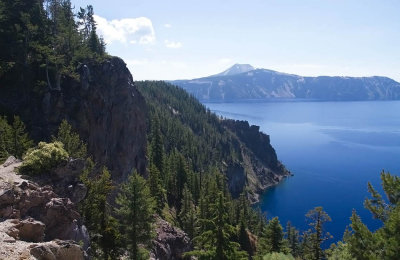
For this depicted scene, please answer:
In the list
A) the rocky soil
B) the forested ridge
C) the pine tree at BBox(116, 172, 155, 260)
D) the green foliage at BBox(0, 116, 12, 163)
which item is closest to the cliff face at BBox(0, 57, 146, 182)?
the forested ridge

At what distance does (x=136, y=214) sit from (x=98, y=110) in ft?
115

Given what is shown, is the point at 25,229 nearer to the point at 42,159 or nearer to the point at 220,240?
the point at 42,159

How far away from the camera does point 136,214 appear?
29.9 meters

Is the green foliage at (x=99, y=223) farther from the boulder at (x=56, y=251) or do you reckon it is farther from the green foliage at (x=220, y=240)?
the boulder at (x=56, y=251)

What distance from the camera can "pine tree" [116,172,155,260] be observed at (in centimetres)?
2966

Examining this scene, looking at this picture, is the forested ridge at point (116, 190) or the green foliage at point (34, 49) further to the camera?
the green foliage at point (34, 49)

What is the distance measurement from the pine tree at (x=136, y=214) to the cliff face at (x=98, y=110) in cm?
2599

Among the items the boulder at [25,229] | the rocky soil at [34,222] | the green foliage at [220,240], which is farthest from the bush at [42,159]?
the green foliage at [220,240]

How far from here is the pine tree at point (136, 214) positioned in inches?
1168

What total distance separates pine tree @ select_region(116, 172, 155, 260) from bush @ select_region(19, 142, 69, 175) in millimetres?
6365

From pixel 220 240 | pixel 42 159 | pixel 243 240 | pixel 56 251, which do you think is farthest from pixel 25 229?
pixel 243 240

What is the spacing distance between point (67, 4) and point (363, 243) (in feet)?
245

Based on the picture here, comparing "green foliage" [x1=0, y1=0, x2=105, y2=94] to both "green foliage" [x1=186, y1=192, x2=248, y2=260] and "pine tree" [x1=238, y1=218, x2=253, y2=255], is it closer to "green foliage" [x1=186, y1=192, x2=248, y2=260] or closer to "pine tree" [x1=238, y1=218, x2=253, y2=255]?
"green foliage" [x1=186, y1=192, x2=248, y2=260]

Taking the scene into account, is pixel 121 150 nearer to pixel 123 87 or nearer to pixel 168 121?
pixel 123 87
